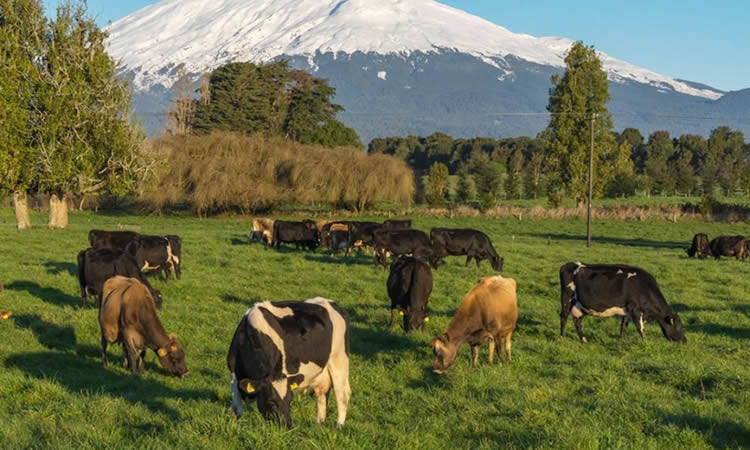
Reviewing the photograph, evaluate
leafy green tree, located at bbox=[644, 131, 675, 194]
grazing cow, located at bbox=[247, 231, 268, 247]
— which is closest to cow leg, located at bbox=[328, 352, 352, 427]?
grazing cow, located at bbox=[247, 231, 268, 247]

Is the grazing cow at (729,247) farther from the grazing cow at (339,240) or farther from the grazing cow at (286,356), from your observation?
the grazing cow at (286,356)

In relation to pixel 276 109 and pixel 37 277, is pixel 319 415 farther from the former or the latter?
pixel 276 109

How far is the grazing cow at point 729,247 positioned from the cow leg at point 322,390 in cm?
2523

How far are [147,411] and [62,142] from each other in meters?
27.8

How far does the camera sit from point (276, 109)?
7325 cm

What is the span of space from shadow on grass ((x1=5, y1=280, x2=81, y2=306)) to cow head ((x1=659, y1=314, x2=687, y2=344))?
11.7m

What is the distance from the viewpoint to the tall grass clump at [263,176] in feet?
158

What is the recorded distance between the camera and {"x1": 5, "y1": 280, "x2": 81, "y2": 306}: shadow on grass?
15328 mm

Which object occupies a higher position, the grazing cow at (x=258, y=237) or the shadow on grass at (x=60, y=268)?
the grazing cow at (x=258, y=237)

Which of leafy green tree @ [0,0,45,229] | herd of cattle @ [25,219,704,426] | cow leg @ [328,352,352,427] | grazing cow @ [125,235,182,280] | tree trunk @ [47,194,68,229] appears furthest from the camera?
tree trunk @ [47,194,68,229]

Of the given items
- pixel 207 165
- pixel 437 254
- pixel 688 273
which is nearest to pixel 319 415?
pixel 437 254

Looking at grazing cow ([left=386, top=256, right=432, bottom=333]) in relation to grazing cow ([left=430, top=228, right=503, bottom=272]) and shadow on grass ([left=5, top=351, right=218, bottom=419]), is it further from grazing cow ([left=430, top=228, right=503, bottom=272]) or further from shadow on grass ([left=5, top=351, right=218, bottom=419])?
grazing cow ([left=430, top=228, right=503, bottom=272])

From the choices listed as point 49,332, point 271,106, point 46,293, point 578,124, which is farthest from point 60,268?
point 271,106

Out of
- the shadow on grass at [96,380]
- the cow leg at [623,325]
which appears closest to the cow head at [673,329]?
the cow leg at [623,325]
